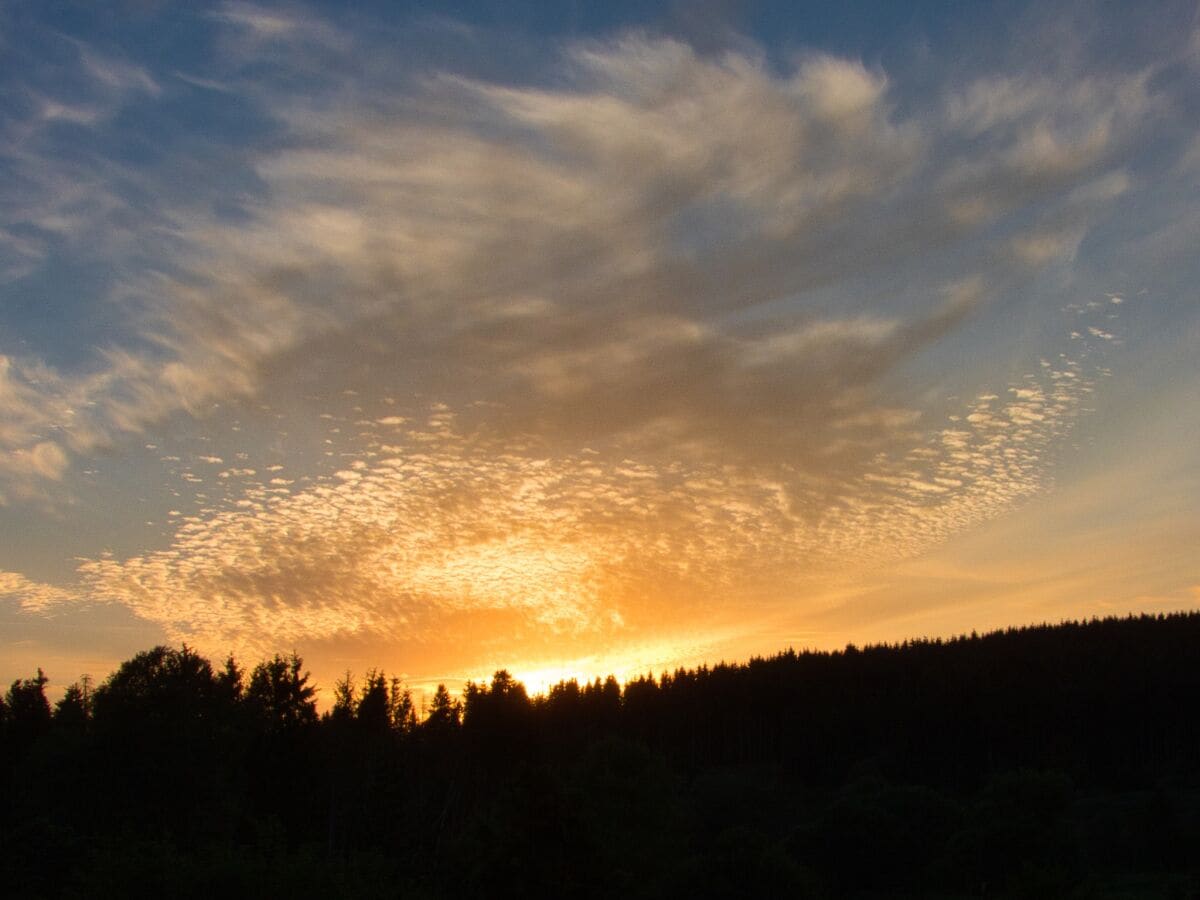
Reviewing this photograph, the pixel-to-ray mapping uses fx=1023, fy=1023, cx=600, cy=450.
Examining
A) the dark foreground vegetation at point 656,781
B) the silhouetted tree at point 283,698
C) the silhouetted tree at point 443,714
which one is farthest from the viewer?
the silhouetted tree at point 443,714

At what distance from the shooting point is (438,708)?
164 m

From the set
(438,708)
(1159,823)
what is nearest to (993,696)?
(1159,823)

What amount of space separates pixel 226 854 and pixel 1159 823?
83601 mm

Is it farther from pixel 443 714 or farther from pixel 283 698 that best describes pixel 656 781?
pixel 443 714

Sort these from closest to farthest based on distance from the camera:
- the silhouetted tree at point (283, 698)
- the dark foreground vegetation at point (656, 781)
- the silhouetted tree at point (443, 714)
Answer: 1. the dark foreground vegetation at point (656, 781)
2. the silhouetted tree at point (283, 698)
3. the silhouetted tree at point (443, 714)

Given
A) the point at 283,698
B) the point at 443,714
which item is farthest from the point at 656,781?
the point at 443,714

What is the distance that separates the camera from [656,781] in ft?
263

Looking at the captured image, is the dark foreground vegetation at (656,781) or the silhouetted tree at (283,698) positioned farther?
the silhouetted tree at (283,698)

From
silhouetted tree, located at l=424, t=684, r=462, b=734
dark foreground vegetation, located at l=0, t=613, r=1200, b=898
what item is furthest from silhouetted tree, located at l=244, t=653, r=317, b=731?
silhouetted tree, located at l=424, t=684, r=462, b=734

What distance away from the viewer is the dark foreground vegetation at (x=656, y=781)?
40.8 meters

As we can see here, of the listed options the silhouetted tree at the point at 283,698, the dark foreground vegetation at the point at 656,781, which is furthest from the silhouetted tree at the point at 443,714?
the silhouetted tree at the point at 283,698

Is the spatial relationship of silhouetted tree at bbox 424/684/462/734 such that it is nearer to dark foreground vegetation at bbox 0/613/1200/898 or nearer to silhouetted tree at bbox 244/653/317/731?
dark foreground vegetation at bbox 0/613/1200/898

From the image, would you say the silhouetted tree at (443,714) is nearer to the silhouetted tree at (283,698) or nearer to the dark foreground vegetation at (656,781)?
the dark foreground vegetation at (656,781)

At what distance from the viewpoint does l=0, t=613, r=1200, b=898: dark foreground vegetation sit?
40750 mm
